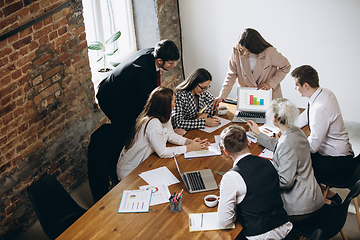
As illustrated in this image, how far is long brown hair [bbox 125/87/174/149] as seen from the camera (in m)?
3.08

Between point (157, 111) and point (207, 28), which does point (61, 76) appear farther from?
point (207, 28)

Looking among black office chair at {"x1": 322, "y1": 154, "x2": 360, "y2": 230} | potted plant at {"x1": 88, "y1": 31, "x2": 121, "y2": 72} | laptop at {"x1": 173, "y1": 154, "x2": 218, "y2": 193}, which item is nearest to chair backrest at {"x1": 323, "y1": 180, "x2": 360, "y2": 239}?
black office chair at {"x1": 322, "y1": 154, "x2": 360, "y2": 230}

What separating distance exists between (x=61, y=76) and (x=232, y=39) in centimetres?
296

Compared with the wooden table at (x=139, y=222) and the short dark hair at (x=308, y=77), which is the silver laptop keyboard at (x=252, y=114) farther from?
the wooden table at (x=139, y=222)

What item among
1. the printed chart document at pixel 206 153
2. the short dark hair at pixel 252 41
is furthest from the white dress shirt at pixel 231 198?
the short dark hair at pixel 252 41

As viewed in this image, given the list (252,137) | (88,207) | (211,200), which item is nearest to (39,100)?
(88,207)

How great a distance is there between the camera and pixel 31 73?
331 cm

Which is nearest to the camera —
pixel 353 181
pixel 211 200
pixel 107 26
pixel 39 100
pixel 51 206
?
pixel 211 200

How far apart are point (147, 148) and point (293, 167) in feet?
4.36

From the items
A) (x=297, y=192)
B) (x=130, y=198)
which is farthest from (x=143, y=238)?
(x=297, y=192)

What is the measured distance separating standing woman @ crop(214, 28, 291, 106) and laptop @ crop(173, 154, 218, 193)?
4.38ft

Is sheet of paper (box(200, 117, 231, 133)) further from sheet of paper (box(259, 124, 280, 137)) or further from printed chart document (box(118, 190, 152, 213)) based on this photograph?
printed chart document (box(118, 190, 152, 213))

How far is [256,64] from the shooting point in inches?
153

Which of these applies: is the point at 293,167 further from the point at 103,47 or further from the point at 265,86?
the point at 103,47
